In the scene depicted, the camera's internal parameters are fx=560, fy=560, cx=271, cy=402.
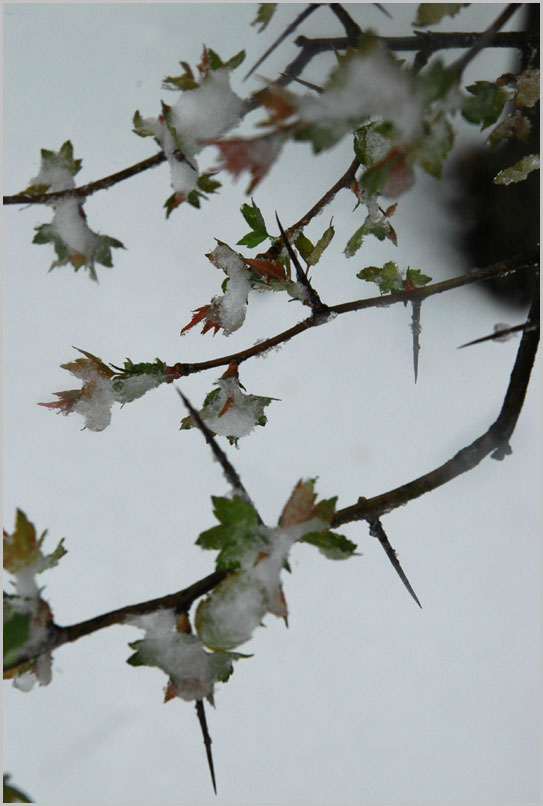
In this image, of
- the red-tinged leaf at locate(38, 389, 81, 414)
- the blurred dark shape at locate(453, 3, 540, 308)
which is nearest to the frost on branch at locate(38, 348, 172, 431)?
the red-tinged leaf at locate(38, 389, 81, 414)

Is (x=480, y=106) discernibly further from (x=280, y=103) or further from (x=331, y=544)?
(x=331, y=544)

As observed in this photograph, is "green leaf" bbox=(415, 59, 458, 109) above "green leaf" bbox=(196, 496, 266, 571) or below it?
above

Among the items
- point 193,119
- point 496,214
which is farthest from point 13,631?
point 496,214

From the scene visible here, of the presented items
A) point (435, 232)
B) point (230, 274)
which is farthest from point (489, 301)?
point (230, 274)

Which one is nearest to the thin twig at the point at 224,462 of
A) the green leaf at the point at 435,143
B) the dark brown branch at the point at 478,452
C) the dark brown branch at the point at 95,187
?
the dark brown branch at the point at 478,452

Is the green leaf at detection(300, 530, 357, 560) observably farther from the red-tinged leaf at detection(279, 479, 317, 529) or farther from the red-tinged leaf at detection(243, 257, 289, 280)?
the red-tinged leaf at detection(243, 257, 289, 280)

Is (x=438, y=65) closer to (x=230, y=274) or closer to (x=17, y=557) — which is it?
Result: (x=230, y=274)

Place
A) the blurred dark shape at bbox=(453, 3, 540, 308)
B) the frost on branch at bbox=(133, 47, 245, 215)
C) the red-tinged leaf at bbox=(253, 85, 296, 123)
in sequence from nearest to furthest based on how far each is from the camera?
the red-tinged leaf at bbox=(253, 85, 296, 123) → the frost on branch at bbox=(133, 47, 245, 215) → the blurred dark shape at bbox=(453, 3, 540, 308)

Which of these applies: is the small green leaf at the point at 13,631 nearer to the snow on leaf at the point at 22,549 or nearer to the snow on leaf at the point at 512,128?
the snow on leaf at the point at 22,549
